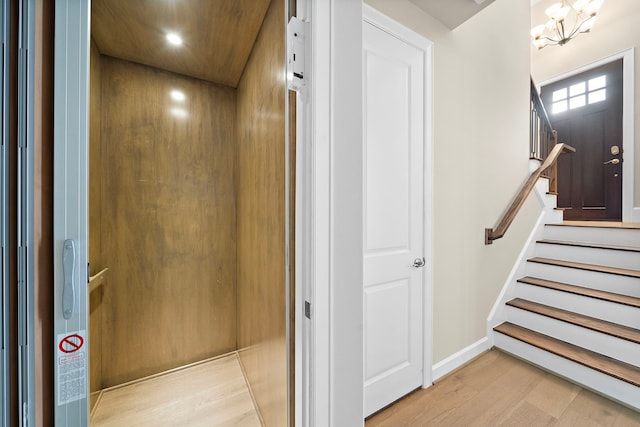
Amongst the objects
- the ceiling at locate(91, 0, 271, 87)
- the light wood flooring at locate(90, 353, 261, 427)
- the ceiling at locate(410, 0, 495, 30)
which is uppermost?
the ceiling at locate(410, 0, 495, 30)

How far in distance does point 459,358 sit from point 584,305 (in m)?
1.12

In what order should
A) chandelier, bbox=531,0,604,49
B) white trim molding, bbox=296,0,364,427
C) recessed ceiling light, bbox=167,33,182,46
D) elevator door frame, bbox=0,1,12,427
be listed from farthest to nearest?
chandelier, bbox=531,0,604,49
recessed ceiling light, bbox=167,33,182,46
white trim molding, bbox=296,0,364,427
elevator door frame, bbox=0,1,12,427

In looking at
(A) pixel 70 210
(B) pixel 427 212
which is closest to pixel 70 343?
(A) pixel 70 210

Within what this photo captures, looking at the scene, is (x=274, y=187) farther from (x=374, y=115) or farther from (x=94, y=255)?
(x=94, y=255)

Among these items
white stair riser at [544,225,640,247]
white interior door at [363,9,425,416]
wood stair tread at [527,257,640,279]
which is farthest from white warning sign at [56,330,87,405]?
white stair riser at [544,225,640,247]

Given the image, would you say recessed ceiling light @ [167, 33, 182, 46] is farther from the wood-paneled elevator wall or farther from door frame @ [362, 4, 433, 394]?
door frame @ [362, 4, 433, 394]

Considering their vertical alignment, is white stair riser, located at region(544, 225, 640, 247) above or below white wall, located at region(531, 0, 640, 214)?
below

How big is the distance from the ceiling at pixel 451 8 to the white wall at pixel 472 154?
1.4 inches

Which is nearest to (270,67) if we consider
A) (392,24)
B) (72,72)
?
(392,24)

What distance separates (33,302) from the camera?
45 centimetres

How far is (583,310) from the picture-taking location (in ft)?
6.84

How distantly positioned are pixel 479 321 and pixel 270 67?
7.86 feet

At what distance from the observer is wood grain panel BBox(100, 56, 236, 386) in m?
1.81

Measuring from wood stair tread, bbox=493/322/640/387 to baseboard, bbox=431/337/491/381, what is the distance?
0.20 metres
